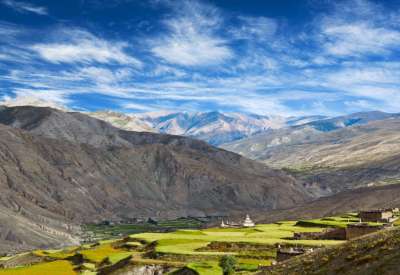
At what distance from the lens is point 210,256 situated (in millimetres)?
41969

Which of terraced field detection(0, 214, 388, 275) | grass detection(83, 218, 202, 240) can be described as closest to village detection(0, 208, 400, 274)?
terraced field detection(0, 214, 388, 275)

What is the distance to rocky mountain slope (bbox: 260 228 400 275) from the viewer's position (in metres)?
17.9

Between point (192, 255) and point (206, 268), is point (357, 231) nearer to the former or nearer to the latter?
point (192, 255)

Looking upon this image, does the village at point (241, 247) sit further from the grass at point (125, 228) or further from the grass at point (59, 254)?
the grass at point (125, 228)

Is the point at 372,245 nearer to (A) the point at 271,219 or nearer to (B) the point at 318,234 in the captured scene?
(B) the point at 318,234

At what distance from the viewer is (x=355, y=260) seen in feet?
66.0

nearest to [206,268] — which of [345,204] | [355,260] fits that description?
[355,260]

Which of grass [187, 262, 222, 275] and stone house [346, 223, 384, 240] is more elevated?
stone house [346, 223, 384, 240]

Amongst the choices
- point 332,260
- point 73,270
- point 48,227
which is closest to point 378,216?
point 73,270

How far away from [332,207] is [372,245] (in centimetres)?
14896

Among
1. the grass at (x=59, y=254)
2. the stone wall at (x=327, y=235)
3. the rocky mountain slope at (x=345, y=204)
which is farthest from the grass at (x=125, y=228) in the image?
the stone wall at (x=327, y=235)

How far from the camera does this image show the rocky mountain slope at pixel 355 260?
58.6ft

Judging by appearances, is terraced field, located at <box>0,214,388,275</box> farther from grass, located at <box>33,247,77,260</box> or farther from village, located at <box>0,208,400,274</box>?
grass, located at <box>33,247,77,260</box>

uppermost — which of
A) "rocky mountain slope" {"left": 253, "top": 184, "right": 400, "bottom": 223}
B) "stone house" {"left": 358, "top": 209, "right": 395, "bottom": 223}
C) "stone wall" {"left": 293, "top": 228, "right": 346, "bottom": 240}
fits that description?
"rocky mountain slope" {"left": 253, "top": 184, "right": 400, "bottom": 223}
